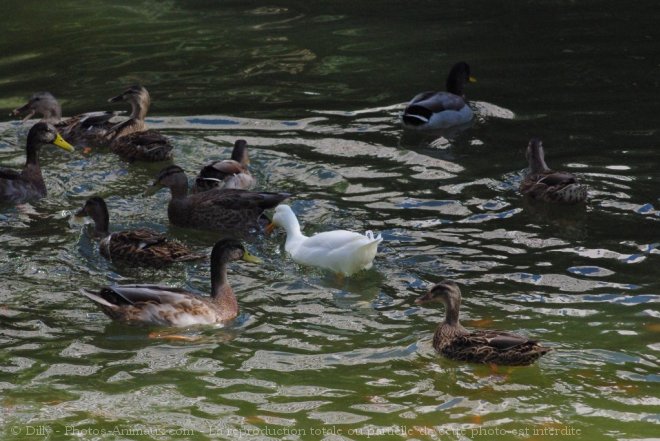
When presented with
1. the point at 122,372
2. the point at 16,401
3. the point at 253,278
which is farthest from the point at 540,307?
the point at 16,401

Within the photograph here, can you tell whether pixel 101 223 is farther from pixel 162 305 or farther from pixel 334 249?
pixel 334 249

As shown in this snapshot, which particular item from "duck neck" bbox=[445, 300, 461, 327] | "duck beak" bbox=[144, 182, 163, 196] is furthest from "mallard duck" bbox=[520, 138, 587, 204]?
"duck beak" bbox=[144, 182, 163, 196]

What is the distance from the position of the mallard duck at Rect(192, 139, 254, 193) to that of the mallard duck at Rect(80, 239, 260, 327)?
333cm

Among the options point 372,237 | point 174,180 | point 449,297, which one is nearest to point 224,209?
point 174,180

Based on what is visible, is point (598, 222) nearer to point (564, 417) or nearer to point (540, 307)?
point (540, 307)

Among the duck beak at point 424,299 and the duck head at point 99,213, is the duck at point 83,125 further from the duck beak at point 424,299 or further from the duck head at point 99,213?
the duck beak at point 424,299

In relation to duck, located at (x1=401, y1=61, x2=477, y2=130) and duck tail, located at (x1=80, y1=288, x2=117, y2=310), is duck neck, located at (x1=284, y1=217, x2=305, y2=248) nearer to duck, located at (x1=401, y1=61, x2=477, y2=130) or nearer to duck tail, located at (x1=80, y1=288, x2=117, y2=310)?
duck tail, located at (x1=80, y1=288, x2=117, y2=310)

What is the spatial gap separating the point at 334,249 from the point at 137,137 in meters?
4.39

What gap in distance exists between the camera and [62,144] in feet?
48.6

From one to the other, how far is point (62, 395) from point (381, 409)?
88.6 inches

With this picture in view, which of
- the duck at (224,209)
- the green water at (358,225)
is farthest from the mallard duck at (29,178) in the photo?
the duck at (224,209)

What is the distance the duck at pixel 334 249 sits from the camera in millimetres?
10984

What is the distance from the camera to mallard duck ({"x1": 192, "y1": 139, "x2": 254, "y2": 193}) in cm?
1349

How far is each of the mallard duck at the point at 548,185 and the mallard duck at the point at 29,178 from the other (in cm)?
527
